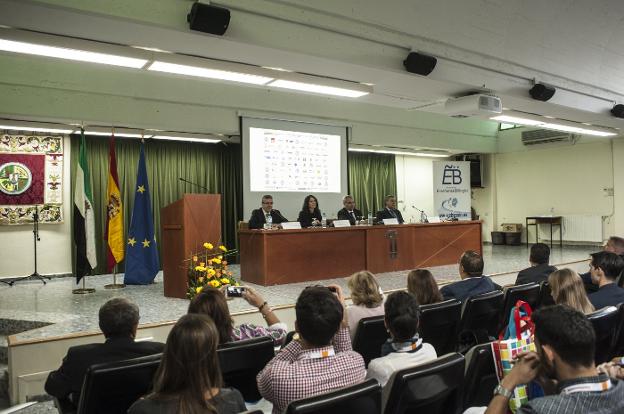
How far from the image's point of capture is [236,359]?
2.04m

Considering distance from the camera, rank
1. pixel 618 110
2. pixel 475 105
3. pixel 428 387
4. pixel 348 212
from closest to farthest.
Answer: pixel 428 387 < pixel 475 105 < pixel 348 212 < pixel 618 110

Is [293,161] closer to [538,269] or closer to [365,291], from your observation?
[538,269]

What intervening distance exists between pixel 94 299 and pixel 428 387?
479 centimetres

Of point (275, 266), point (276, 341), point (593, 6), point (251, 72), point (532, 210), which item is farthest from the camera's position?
point (532, 210)

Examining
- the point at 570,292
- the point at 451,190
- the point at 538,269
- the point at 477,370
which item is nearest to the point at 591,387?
the point at 477,370

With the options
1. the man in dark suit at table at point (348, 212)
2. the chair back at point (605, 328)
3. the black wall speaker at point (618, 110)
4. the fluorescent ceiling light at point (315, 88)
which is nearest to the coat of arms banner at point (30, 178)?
the fluorescent ceiling light at point (315, 88)

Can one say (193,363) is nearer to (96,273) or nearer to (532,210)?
(96,273)

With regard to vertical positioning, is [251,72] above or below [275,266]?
above

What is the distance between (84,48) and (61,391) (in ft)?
9.10

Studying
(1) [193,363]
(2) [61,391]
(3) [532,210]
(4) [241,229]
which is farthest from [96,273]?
(3) [532,210]

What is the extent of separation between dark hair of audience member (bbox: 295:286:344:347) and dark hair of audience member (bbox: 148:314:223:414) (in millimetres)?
391

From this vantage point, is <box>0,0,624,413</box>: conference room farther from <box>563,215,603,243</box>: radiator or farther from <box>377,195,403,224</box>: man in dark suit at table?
<box>377,195,403,224</box>: man in dark suit at table

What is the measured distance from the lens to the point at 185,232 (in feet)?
→ 17.1

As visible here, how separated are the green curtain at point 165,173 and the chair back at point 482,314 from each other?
623 cm
